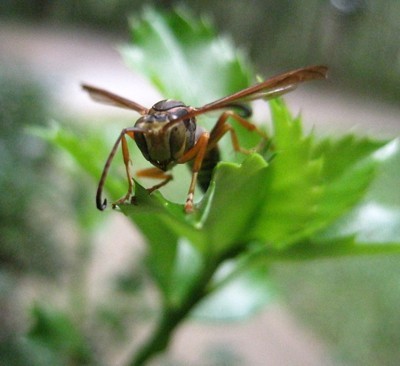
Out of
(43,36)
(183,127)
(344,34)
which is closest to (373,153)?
(183,127)

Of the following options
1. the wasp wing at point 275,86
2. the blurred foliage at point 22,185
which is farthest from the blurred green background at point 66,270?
the wasp wing at point 275,86

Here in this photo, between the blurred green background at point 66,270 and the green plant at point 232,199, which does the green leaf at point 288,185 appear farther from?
the blurred green background at point 66,270

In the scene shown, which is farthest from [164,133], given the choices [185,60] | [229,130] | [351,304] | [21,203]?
[351,304]

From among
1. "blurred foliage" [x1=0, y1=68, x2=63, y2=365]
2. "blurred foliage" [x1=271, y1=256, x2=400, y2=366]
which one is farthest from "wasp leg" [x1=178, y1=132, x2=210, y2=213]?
"blurred foliage" [x1=271, y1=256, x2=400, y2=366]

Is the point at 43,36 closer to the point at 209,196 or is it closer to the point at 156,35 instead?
the point at 156,35

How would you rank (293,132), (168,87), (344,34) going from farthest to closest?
(344,34)
(168,87)
(293,132)

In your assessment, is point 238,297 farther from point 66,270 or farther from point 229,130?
point 66,270

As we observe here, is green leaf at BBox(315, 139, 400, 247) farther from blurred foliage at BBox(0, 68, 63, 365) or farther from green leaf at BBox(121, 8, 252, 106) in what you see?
blurred foliage at BBox(0, 68, 63, 365)
